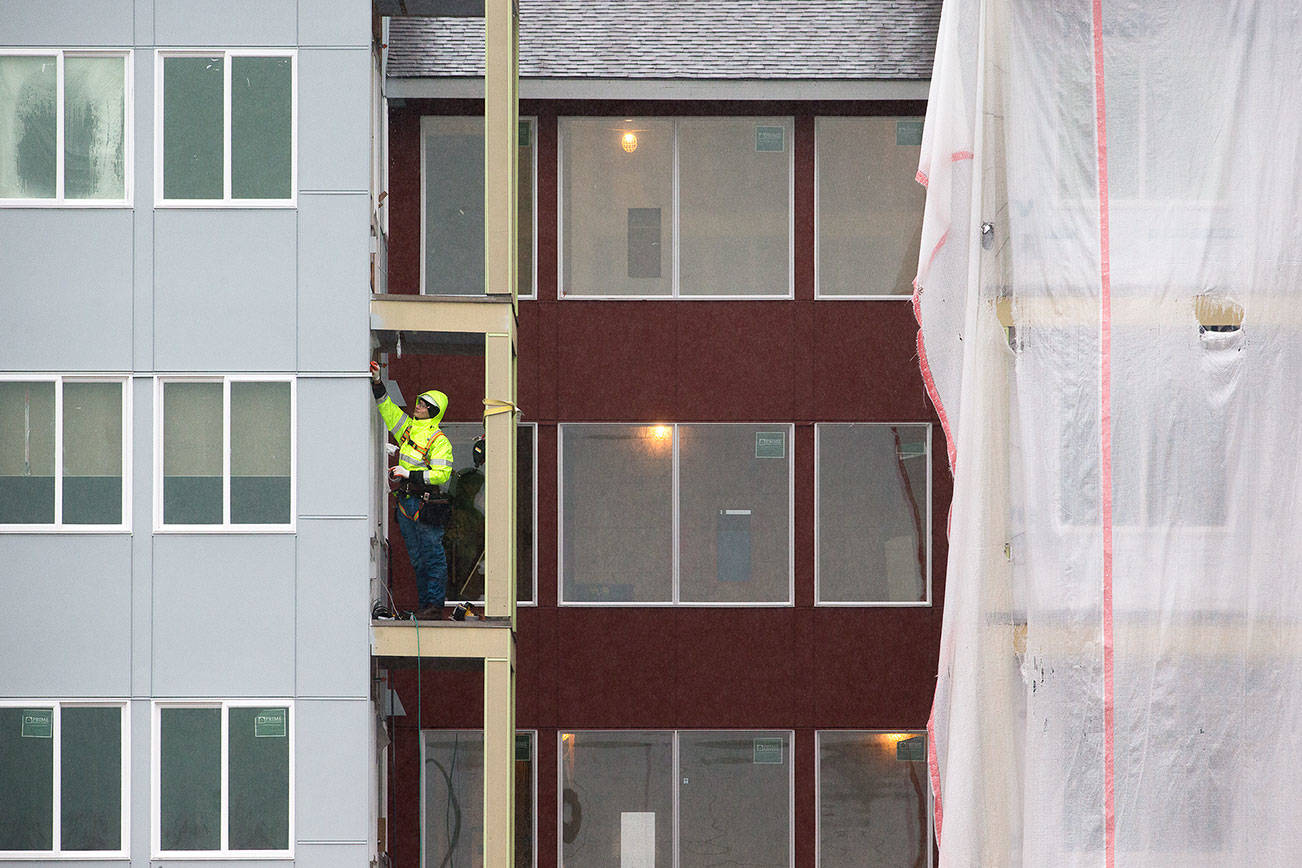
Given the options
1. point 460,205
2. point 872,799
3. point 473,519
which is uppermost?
point 460,205

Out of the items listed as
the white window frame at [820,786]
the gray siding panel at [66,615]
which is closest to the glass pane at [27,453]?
the gray siding panel at [66,615]

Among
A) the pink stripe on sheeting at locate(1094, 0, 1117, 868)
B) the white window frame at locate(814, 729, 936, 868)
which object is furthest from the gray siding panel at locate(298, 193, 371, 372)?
the white window frame at locate(814, 729, 936, 868)

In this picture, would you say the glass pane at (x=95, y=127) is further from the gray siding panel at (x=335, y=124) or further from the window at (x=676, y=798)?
the window at (x=676, y=798)

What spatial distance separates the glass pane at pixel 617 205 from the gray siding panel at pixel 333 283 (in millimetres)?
4554

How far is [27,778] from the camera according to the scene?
651 inches

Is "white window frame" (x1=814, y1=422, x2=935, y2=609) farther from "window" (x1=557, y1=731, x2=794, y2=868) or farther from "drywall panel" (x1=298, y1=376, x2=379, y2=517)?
"drywall panel" (x1=298, y1=376, x2=379, y2=517)

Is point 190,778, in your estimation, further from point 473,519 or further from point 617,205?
point 617,205

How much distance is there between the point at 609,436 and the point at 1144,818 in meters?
9.69

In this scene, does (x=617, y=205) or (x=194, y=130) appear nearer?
(x=194, y=130)

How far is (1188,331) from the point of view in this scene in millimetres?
13305

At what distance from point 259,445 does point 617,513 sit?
5.31m

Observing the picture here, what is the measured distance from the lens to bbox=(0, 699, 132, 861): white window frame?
16422mm

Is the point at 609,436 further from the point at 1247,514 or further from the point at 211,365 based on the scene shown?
the point at 1247,514

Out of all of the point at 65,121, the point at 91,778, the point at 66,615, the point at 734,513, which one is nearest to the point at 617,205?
the point at 734,513
